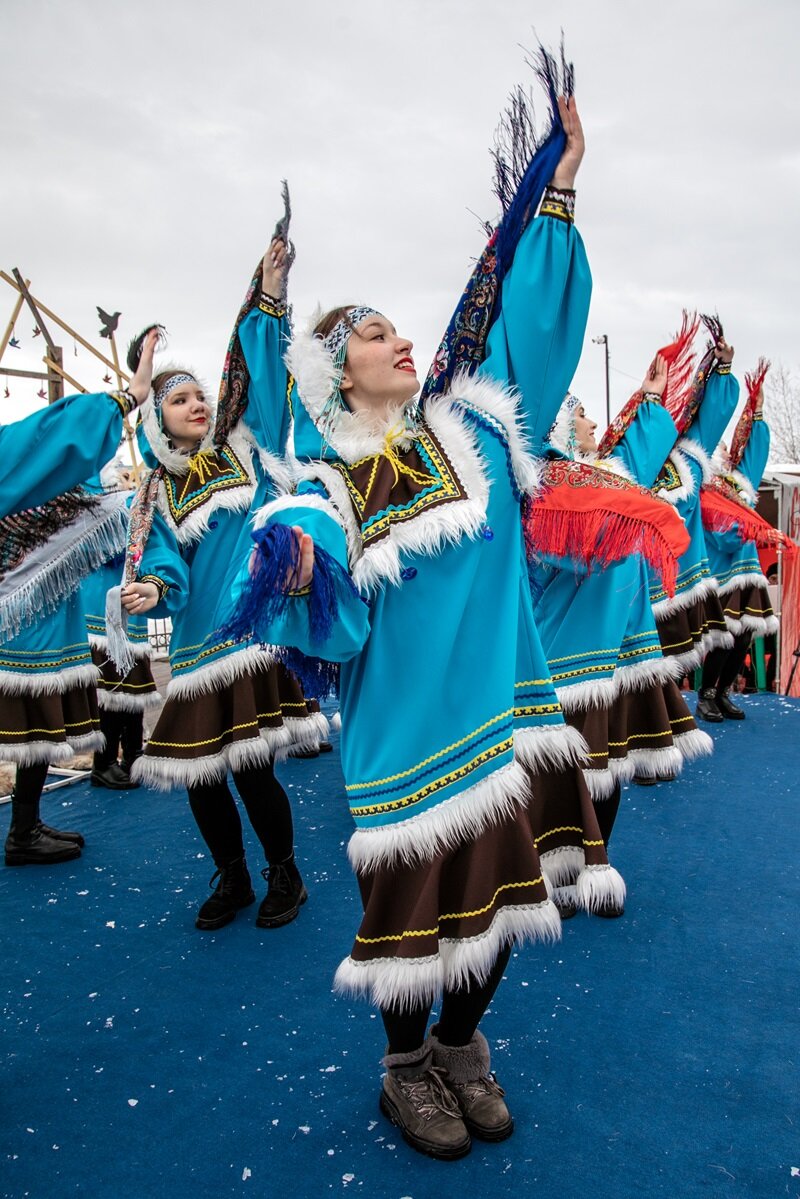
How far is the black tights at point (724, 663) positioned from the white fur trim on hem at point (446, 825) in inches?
184

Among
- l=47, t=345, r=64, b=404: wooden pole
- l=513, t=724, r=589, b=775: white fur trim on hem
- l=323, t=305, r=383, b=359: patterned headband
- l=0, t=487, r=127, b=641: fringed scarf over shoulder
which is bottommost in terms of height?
l=513, t=724, r=589, b=775: white fur trim on hem

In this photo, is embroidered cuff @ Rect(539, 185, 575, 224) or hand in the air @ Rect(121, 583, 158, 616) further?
hand in the air @ Rect(121, 583, 158, 616)

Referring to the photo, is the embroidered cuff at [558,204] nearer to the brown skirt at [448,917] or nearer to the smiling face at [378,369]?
the smiling face at [378,369]

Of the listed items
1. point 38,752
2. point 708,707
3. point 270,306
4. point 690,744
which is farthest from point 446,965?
point 708,707

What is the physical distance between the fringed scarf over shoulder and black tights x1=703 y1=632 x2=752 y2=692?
4.59 meters

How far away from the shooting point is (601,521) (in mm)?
2529

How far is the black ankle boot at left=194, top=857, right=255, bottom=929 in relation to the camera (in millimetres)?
2918

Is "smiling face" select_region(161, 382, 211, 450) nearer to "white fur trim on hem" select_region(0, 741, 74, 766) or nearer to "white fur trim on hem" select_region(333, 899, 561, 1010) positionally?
"white fur trim on hem" select_region(0, 741, 74, 766)

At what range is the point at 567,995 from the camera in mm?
2383

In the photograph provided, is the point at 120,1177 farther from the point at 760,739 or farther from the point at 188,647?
the point at 760,739

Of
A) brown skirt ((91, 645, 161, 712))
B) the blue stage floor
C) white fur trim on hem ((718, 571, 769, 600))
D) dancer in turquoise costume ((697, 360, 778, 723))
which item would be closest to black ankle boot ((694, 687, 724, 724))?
dancer in turquoise costume ((697, 360, 778, 723))

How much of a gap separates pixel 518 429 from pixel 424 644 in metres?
0.51

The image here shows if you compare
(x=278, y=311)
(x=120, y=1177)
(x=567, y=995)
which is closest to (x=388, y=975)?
(x=120, y=1177)

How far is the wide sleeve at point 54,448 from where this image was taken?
6.75ft
